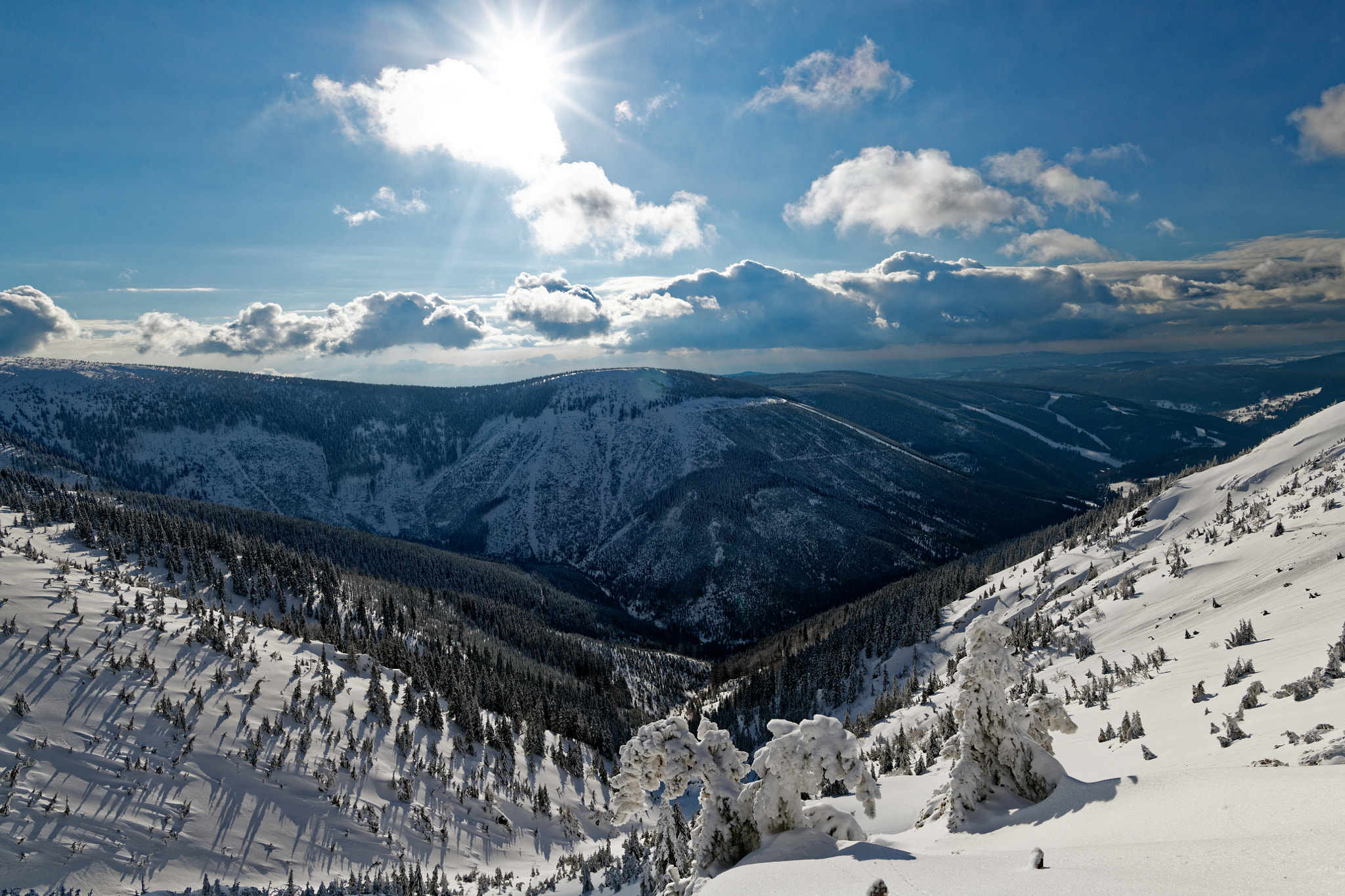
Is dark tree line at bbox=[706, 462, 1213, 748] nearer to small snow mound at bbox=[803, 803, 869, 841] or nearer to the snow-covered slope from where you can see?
the snow-covered slope

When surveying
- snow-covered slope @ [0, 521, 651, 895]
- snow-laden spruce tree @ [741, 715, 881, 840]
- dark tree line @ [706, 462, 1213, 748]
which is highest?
snow-laden spruce tree @ [741, 715, 881, 840]

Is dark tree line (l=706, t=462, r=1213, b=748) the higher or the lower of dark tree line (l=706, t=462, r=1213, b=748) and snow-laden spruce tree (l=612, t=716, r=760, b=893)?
the lower

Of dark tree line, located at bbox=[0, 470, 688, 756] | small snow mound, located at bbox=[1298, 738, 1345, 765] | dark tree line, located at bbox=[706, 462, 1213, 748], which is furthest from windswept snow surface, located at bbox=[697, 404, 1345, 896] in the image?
dark tree line, located at bbox=[0, 470, 688, 756]

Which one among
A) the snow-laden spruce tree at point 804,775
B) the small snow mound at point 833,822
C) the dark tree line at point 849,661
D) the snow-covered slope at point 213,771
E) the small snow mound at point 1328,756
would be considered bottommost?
the dark tree line at point 849,661

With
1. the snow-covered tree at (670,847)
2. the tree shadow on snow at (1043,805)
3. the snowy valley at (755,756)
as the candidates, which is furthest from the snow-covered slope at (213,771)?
the tree shadow on snow at (1043,805)

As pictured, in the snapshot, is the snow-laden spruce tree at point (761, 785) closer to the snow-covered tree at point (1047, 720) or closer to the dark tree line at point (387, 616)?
the snow-covered tree at point (1047, 720)

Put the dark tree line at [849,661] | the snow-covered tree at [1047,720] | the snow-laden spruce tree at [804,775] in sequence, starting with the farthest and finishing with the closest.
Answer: the dark tree line at [849,661], the snow-covered tree at [1047,720], the snow-laden spruce tree at [804,775]

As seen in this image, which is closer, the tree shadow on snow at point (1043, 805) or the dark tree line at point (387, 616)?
the tree shadow on snow at point (1043, 805)

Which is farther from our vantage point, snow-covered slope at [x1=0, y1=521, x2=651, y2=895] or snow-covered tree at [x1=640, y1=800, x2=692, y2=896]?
snow-covered slope at [x1=0, y1=521, x2=651, y2=895]
